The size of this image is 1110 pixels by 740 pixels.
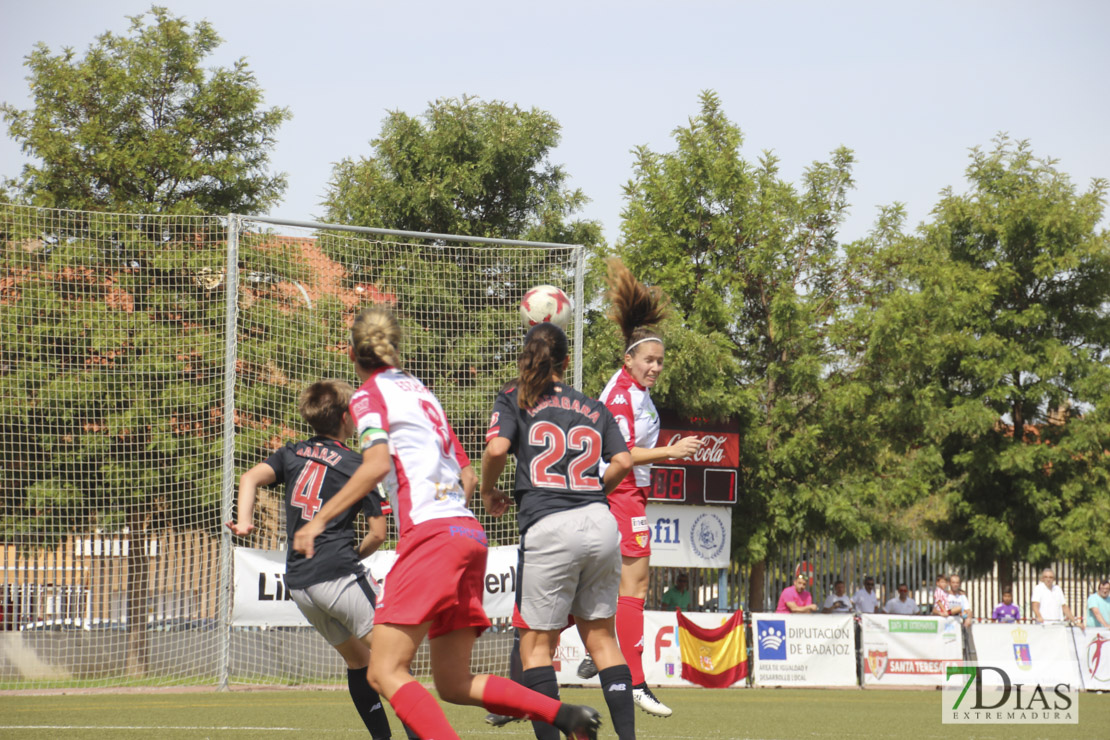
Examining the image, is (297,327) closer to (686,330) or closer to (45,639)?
(45,639)

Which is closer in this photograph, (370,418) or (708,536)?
(370,418)

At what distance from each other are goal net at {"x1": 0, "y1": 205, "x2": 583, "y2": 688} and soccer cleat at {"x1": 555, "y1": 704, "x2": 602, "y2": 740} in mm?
10509

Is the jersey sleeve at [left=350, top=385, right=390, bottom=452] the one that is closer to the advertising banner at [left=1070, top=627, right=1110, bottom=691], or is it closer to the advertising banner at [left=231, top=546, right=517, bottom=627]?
the advertising banner at [left=231, top=546, right=517, bottom=627]

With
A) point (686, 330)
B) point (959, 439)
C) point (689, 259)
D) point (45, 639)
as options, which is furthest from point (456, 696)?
point (959, 439)

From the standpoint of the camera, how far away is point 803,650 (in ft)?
58.8

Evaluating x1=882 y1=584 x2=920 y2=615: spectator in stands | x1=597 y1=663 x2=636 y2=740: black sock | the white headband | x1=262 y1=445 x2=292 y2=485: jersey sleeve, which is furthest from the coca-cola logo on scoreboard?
x1=597 y1=663 x2=636 y2=740: black sock

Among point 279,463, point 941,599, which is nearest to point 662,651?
point 941,599

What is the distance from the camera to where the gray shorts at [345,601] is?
19.1ft

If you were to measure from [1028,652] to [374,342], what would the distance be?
16.2 metres

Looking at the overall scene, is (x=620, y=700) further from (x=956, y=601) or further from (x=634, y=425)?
(x=956, y=601)

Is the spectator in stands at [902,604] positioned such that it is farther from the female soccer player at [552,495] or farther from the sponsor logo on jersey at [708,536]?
the female soccer player at [552,495]

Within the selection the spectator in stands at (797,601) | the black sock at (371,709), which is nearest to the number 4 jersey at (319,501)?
the black sock at (371,709)

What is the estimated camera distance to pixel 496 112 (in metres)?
24.0

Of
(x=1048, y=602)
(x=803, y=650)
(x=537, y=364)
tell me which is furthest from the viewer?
(x=1048, y=602)
